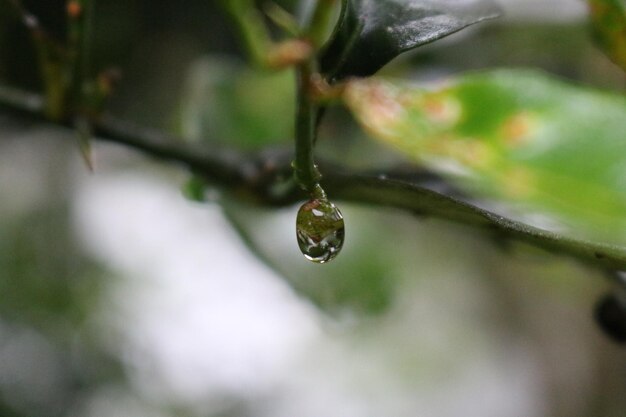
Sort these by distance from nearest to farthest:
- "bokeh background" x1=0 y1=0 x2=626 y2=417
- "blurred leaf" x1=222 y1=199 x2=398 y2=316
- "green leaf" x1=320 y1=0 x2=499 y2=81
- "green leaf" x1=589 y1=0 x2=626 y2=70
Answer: "green leaf" x1=320 y1=0 x2=499 y2=81 < "green leaf" x1=589 y1=0 x2=626 y2=70 < "blurred leaf" x1=222 y1=199 x2=398 y2=316 < "bokeh background" x1=0 y1=0 x2=626 y2=417

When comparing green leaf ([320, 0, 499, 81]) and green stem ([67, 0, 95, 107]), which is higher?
green leaf ([320, 0, 499, 81])

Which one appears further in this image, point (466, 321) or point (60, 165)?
point (466, 321)

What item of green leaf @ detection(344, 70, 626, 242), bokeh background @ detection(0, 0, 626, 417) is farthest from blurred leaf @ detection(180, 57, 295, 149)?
green leaf @ detection(344, 70, 626, 242)

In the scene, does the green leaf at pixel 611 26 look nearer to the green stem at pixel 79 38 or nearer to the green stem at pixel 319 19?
the green stem at pixel 319 19

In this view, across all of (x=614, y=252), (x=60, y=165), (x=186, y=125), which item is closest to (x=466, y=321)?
(x=60, y=165)

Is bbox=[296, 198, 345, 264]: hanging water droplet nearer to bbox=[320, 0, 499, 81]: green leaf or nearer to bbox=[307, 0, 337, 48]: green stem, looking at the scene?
bbox=[320, 0, 499, 81]: green leaf

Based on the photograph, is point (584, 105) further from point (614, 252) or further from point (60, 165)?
point (60, 165)
